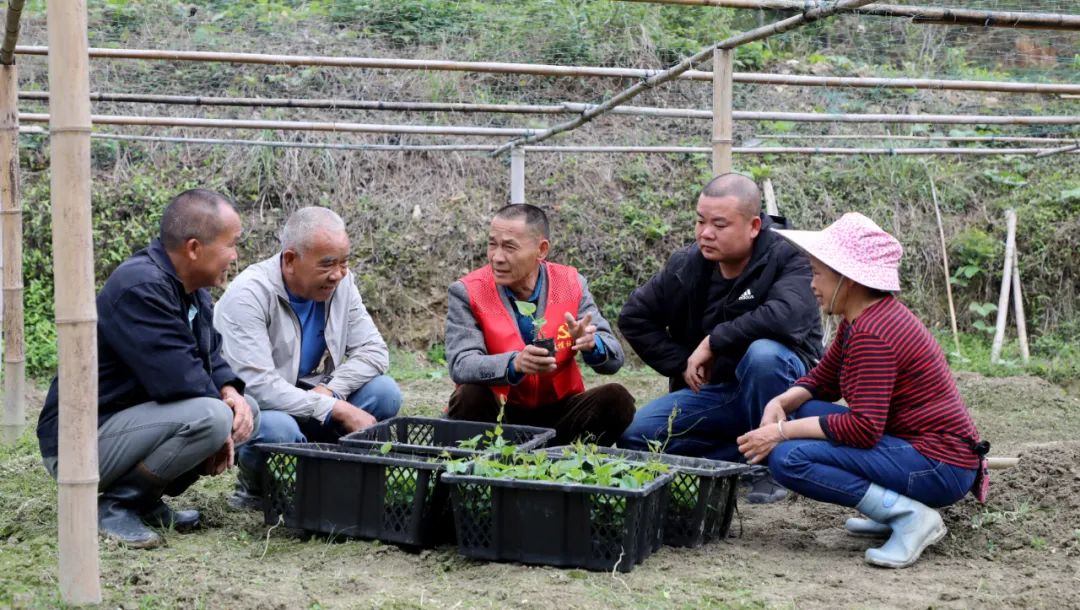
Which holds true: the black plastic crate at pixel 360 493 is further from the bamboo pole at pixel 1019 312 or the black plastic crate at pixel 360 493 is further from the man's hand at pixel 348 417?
the bamboo pole at pixel 1019 312

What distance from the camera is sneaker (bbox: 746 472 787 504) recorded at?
16.2 feet

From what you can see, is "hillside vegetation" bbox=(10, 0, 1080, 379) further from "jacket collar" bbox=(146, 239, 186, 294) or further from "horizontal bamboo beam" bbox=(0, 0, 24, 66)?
"jacket collar" bbox=(146, 239, 186, 294)

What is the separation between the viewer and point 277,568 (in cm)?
364

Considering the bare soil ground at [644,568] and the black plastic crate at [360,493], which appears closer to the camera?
the bare soil ground at [644,568]

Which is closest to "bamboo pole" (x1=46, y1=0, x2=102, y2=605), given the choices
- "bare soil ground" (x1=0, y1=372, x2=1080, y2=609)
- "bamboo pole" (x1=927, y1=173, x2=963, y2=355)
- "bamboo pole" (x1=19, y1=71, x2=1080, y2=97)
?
"bare soil ground" (x1=0, y1=372, x2=1080, y2=609)

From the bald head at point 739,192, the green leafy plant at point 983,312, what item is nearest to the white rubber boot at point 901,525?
the bald head at point 739,192

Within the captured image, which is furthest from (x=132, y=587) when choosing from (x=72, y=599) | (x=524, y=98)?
(x=524, y=98)

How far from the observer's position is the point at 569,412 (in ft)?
16.3

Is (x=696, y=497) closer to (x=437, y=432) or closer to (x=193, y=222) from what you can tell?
(x=437, y=432)

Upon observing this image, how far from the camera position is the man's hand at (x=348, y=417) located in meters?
4.52

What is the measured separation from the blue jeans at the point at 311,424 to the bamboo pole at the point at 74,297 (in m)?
1.19

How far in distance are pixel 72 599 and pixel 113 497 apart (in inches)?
37.4

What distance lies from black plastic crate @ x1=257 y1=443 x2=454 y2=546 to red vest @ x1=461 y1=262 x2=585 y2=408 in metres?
0.91

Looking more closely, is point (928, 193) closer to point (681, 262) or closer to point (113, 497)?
point (681, 262)
